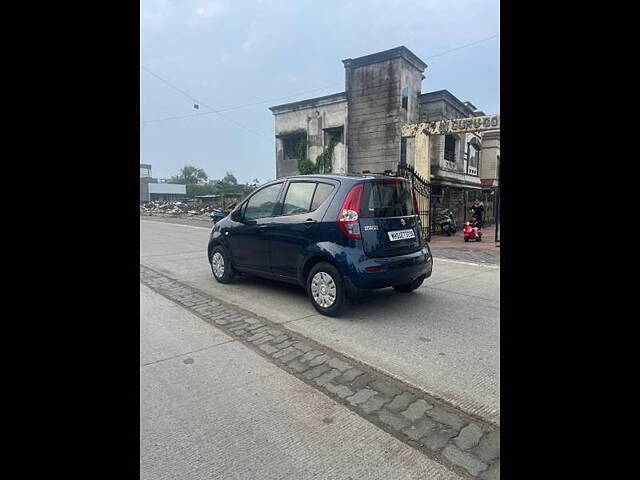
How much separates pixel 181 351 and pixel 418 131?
43.5 feet

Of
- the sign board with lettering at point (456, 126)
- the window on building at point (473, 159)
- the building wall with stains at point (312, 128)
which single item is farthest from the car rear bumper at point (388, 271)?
the window on building at point (473, 159)

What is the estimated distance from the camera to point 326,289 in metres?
4.74

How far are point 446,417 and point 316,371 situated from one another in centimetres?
111

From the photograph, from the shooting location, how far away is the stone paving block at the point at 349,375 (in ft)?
10.2

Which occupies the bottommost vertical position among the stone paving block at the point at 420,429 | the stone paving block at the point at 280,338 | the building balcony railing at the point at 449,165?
the stone paving block at the point at 420,429

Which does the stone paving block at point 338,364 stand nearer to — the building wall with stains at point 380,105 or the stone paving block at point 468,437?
the stone paving block at point 468,437

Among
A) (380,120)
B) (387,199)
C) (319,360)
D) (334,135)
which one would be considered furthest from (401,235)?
(334,135)

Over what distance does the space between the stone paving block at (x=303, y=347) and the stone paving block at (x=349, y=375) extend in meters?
0.57

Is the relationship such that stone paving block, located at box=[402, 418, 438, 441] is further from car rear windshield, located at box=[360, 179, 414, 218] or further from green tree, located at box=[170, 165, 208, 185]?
green tree, located at box=[170, 165, 208, 185]

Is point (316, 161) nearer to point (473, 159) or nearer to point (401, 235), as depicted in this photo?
point (473, 159)

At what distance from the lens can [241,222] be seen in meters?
5.95

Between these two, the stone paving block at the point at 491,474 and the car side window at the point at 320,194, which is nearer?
the stone paving block at the point at 491,474
